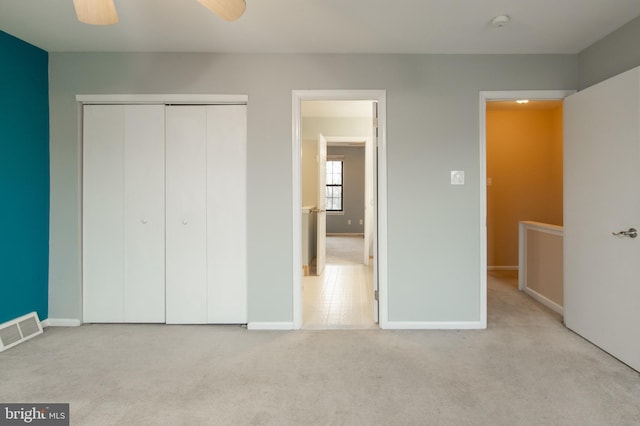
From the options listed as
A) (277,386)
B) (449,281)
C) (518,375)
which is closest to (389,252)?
(449,281)

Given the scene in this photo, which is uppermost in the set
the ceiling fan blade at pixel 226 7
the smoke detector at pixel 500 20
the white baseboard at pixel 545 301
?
the smoke detector at pixel 500 20

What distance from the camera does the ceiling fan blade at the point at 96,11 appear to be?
148cm

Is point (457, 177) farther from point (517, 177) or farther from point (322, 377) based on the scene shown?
point (517, 177)

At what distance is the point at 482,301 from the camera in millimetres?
2697

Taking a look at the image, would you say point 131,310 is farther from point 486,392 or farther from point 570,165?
point 570,165

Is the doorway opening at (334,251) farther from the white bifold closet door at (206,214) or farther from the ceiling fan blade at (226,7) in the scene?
the ceiling fan blade at (226,7)

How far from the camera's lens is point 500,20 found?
7.08 ft

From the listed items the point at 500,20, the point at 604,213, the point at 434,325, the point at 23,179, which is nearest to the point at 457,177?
the point at 604,213

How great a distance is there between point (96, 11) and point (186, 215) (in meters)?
1.56

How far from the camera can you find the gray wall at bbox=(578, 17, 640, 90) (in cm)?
220

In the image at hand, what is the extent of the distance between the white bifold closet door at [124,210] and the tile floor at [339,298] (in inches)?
53.4

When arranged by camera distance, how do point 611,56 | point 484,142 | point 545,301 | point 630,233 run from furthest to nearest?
point 545,301 < point 484,142 < point 611,56 < point 630,233

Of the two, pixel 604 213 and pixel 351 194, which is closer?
pixel 604 213

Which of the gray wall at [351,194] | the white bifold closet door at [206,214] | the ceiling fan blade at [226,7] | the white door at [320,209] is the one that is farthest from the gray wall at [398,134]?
the gray wall at [351,194]
